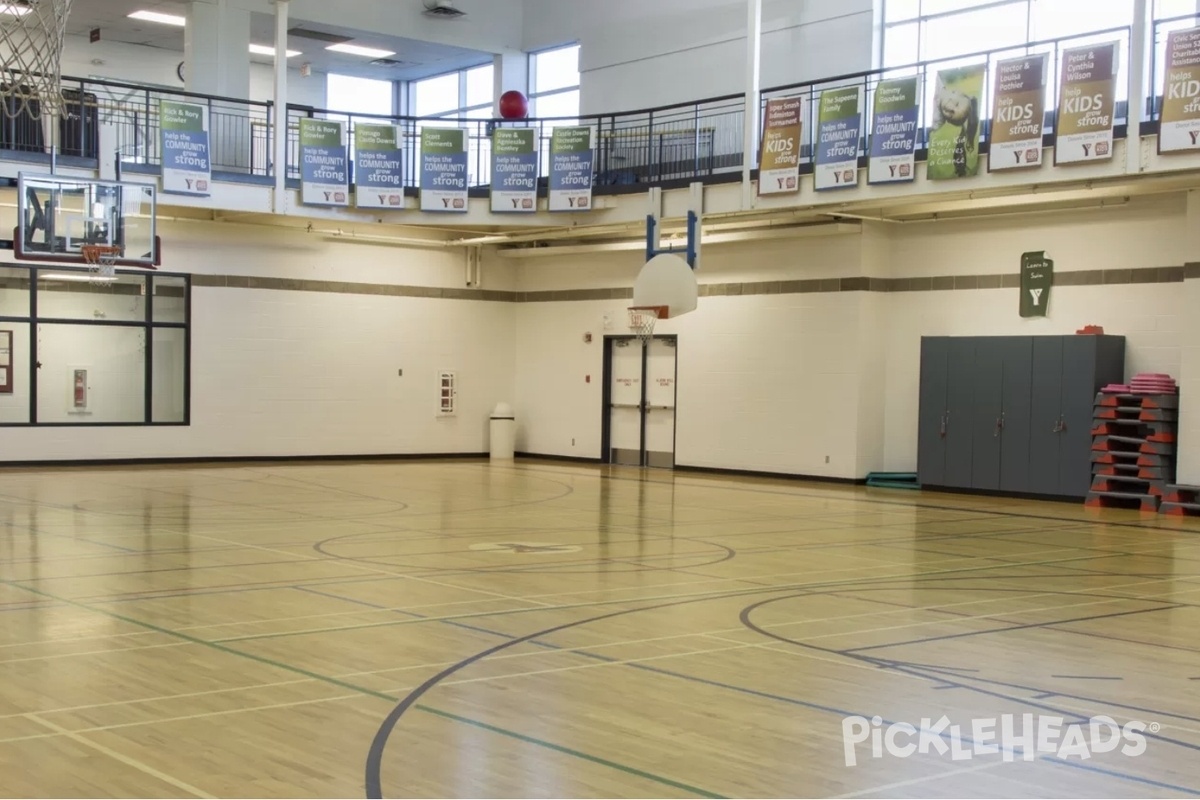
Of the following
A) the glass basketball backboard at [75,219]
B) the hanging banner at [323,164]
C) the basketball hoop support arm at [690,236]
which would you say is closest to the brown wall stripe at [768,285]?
the hanging banner at [323,164]

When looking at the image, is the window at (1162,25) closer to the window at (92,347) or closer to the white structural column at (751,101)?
the white structural column at (751,101)

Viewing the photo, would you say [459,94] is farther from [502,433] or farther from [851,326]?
[851,326]

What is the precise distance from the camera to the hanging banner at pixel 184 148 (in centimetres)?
2048

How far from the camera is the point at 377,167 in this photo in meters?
22.4

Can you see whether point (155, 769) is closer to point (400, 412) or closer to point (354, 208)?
point (354, 208)

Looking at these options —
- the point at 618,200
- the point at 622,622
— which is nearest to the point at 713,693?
the point at 622,622

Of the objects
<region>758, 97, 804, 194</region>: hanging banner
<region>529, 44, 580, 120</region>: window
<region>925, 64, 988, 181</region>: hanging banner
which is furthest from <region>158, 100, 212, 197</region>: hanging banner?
<region>925, 64, 988, 181</region>: hanging banner

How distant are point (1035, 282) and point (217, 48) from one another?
608 inches

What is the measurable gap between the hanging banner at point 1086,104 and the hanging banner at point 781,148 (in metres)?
3.92

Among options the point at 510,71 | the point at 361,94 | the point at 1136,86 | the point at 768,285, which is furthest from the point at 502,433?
the point at 1136,86

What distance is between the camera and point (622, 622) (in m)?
8.84

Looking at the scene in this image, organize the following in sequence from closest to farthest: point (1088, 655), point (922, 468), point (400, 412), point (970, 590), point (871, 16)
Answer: point (1088, 655) < point (970, 590) < point (922, 468) < point (871, 16) < point (400, 412)

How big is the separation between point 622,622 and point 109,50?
2520cm

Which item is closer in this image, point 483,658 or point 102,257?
point 483,658
